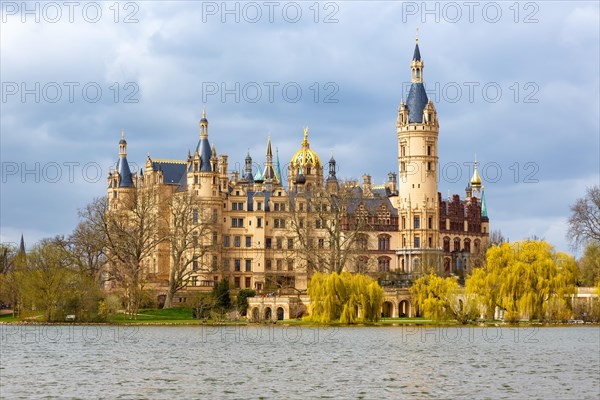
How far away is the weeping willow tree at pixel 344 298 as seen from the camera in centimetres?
8506

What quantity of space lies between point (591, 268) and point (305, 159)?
60.4m

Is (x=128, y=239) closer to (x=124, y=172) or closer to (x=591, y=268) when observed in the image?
(x=124, y=172)

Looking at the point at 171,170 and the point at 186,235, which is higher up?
the point at 171,170

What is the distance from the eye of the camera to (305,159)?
155875mm

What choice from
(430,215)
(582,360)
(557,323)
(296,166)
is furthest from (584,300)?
(296,166)

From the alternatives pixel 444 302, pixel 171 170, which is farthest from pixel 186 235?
pixel 444 302

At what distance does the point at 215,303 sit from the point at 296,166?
55300 millimetres

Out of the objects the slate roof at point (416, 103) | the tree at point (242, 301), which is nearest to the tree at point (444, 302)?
the tree at point (242, 301)

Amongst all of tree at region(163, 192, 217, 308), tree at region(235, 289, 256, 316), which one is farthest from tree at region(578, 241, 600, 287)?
tree at region(163, 192, 217, 308)

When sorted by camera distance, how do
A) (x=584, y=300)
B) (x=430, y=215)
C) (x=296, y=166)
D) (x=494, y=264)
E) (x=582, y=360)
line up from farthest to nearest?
(x=296, y=166), (x=430, y=215), (x=584, y=300), (x=494, y=264), (x=582, y=360)

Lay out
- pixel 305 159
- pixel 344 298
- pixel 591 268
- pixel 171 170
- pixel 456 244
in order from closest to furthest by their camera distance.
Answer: pixel 344 298
pixel 591 268
pixel 171 170
pixel 456 244
pixel 305 159

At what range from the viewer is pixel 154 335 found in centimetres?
7962

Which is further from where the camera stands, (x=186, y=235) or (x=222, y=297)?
(x=186, y=235)

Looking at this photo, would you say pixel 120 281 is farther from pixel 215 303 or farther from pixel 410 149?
pixel 410 149
